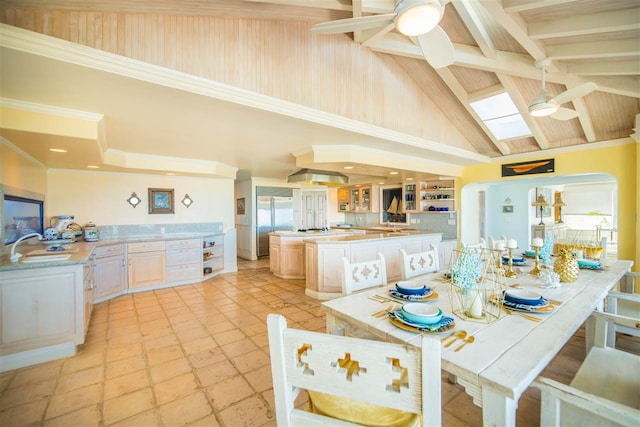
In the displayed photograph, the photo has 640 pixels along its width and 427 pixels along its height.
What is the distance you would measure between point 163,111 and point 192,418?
2.57 m

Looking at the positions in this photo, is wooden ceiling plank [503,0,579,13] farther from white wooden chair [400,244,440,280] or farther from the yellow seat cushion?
the yellow seat cushion

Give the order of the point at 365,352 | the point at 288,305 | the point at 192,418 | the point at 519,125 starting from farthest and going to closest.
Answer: the point at 519,125 → the point at 288,305 → the point at 192,418 → the point at 365,352

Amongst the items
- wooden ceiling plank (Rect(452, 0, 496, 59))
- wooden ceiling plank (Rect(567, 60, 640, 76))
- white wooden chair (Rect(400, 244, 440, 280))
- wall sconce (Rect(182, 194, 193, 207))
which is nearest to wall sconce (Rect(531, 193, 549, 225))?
wooden ceiling plank (Rect(567, 60, 640, 76))

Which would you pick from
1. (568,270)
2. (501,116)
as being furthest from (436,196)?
(568,270)

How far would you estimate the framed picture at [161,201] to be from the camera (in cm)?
520

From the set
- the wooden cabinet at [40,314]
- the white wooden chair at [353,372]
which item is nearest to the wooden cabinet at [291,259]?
the wooden cabinet at [40,314]

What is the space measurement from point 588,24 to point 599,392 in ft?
9.47

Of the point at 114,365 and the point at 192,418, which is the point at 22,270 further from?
the point at 192,418

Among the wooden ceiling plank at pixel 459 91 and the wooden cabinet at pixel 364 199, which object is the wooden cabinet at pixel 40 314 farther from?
the wooden cabinet at pixel 364 199

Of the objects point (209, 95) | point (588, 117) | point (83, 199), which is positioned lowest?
point (83, 199)

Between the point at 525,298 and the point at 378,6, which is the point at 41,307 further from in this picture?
the point at 378,6

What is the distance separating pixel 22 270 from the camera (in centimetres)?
232

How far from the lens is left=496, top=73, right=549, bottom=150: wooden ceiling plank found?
11.4 feet

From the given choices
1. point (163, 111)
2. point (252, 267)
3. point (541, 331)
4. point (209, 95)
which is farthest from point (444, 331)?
point (252, 267)
